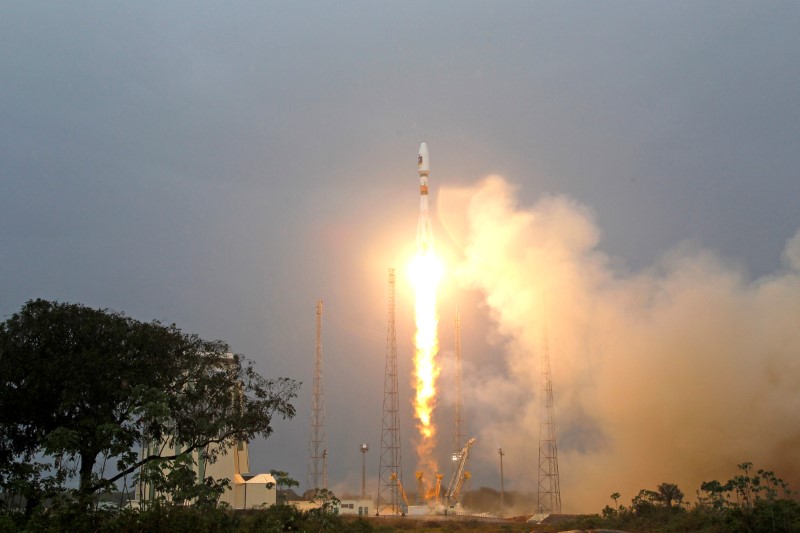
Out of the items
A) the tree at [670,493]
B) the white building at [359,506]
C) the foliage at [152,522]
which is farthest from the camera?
the white building at [359,506]

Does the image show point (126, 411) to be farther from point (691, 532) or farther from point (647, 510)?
point (647, 510)

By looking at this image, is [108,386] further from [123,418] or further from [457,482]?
[457,482]

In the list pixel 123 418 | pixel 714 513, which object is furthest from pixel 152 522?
pixel 714 513

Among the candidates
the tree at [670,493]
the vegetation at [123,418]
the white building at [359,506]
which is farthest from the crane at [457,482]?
the vegetation at [123,418]

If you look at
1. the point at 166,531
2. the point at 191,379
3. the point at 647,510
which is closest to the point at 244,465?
the point at 647,510

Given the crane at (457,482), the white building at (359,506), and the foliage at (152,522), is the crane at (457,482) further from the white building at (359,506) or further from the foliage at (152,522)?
the foliage at (152,522)

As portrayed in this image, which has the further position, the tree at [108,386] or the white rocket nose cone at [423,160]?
the white rocket nose cone at [423,160]

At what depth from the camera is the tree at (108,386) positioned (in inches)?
1757

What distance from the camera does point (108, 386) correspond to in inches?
1781

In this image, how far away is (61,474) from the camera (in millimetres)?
39344

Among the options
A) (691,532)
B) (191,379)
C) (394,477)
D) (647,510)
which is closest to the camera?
(191,379)

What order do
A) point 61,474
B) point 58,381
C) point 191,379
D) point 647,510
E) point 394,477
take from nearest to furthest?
point 61,474 < point 58,381 < point 191,379 < point 647,510 < point 394,477

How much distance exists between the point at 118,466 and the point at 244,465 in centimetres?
6434

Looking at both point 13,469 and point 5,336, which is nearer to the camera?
point 13,469
